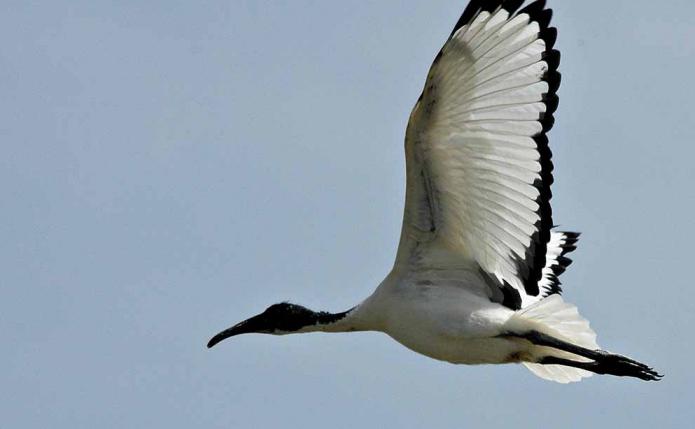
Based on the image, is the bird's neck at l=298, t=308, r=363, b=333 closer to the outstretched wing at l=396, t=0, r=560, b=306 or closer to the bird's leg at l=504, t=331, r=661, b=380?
the outstretched wing at l=396, t=0, r=560, b=306

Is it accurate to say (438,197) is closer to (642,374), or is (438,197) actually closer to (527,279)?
(527,279)

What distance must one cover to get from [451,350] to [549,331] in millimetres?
834

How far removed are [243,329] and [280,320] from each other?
500 millimetres

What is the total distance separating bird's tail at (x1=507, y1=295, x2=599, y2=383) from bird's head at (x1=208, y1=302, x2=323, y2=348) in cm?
187

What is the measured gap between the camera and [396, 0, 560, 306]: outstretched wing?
→ 1238cm

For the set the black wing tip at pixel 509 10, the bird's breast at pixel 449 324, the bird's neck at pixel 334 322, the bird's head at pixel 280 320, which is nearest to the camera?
the black wing tip at pixel 509 10

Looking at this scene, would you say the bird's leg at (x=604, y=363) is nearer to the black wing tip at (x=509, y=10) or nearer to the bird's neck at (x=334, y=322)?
the bird's neck at (x=334, y=322)

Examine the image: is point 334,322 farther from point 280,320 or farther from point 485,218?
point 485,218

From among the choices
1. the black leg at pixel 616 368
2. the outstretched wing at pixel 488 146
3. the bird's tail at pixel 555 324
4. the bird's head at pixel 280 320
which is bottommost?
the black leg at pixel 616 368

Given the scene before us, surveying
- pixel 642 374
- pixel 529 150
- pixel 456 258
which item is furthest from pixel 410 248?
pixel 642 374

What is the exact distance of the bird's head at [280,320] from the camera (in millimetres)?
14227

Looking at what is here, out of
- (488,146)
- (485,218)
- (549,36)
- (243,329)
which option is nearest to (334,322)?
(243,329)

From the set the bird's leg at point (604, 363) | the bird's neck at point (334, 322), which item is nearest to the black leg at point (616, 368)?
the bird's leg at point (604, 363)

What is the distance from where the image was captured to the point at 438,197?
1290cm
